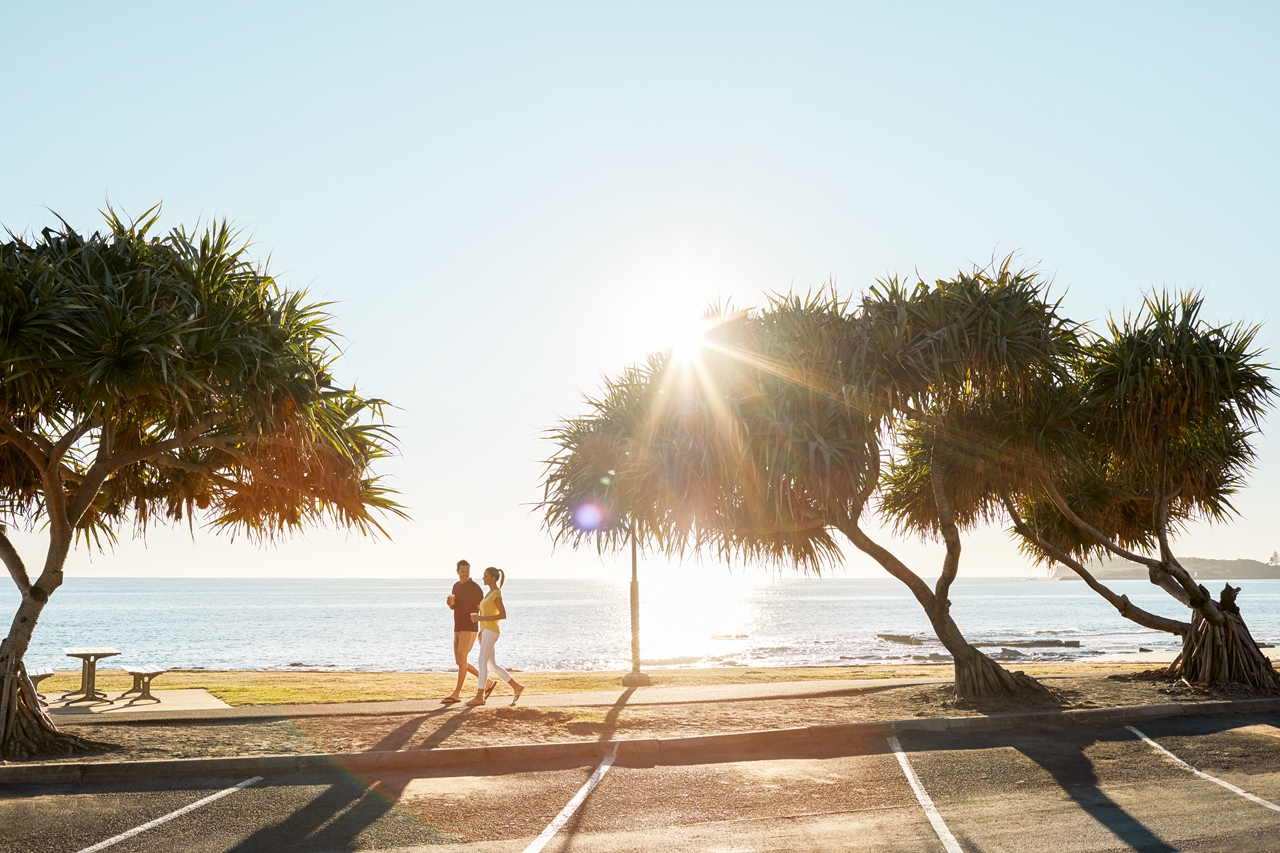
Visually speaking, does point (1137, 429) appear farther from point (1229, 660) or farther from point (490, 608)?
point (490, 608)

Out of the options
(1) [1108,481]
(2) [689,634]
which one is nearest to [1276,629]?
(2) [689,634]

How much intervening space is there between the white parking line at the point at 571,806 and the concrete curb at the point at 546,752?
37 cm

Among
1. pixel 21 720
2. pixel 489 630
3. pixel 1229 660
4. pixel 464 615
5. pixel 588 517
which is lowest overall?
pixel 1229 660

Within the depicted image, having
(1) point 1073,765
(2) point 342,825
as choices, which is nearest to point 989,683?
(1) point 1073,765

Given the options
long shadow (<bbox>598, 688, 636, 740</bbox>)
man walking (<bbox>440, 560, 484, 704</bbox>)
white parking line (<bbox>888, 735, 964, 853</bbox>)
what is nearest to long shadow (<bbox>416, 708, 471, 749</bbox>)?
man walking (<bbox>440, 560, 484, 704</bbox>)

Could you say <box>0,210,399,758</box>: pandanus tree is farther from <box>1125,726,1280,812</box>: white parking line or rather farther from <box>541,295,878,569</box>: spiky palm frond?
<box>1125,726,1280,812</box>: white parking line

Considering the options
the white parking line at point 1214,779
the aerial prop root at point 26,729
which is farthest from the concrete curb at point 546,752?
the white parking line at point 1214,779

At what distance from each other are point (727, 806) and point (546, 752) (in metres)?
2.84

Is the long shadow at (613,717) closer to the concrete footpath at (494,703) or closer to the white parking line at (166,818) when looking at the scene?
the concrete footpath at (494,703)

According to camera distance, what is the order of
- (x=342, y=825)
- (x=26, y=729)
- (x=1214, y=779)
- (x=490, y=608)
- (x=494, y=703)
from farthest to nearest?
(x=494, y=703), (x=490, y=608), (x=26, y=729), (x=1214, y=779), (x=342, y=825)

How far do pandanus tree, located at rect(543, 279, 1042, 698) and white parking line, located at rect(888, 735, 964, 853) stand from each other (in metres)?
3.86

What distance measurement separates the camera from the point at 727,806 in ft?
26.8

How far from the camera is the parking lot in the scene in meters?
6.96

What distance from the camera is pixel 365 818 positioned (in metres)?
7.65
